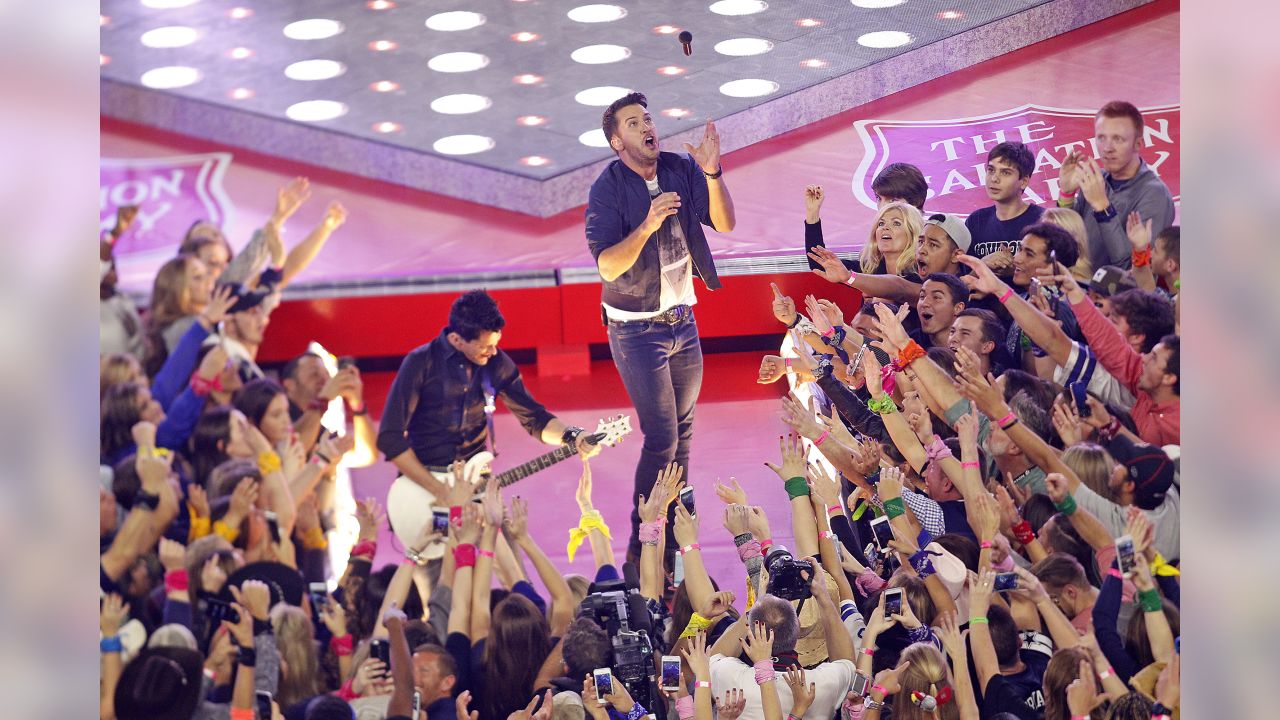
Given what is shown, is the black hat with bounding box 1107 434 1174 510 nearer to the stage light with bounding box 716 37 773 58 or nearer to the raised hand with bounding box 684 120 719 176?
the raised hand with bounding box 684 120 719 176

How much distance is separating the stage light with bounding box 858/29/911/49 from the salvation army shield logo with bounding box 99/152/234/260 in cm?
266

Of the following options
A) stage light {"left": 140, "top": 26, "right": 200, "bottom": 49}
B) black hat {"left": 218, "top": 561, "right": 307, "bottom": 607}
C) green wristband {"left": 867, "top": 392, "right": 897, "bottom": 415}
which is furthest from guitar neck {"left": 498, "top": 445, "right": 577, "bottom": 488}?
stage light {"left": 140, "top": 26, "right": 200, "bottom": 49}

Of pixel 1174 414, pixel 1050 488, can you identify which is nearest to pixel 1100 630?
pixel 1050 488

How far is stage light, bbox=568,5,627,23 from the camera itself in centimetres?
596

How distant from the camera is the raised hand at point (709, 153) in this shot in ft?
17.7

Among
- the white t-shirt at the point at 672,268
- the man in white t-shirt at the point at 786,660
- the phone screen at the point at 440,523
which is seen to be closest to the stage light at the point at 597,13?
the white t-shirt at the point at 672,268

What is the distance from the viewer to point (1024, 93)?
19.1 ft

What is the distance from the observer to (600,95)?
18.6 ft

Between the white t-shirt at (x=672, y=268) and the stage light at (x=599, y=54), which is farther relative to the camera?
the stage light at (x=599, y=54)

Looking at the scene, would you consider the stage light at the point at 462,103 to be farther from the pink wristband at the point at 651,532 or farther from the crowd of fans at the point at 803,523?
the pink wristband at the point at 651,532

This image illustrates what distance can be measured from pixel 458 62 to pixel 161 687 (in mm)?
2729

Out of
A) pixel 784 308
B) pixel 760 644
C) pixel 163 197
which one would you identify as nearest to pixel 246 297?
pixel 163 197

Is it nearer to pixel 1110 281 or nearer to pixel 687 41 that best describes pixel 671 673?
pixel 1110 281

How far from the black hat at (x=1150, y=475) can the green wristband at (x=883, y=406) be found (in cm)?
87
